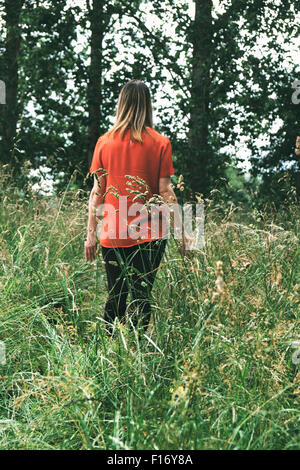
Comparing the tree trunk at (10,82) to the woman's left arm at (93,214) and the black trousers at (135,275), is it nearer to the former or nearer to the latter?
the woman's left arm at (93,214)

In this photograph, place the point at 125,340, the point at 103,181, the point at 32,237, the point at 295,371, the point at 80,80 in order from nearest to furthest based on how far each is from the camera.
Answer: the point at 295,371
the point at 125,340
the point at 103,181
the point at 32,237
the point at 80,80

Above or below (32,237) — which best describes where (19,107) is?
above

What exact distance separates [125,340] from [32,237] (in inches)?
84.0

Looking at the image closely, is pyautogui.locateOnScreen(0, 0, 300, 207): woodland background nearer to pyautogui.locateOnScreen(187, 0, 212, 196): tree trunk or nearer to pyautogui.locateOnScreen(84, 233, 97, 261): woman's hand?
pyautogui.locateOnScreen(187, 0, 212, 196): tree trunk

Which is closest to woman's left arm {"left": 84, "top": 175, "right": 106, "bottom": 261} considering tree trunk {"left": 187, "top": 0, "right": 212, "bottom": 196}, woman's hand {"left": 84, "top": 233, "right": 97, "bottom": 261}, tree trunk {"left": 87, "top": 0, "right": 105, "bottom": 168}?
woman's hand {"left": 84, "top": 233, "right": 97, "bottom": 261}

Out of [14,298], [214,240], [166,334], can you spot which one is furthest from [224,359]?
[14,298]

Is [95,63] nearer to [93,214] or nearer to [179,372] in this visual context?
[93,214]

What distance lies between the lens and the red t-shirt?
3.28 m

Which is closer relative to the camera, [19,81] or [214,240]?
[214,240]

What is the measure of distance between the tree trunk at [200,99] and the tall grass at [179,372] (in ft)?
17.4

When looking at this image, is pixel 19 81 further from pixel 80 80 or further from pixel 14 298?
pixel 14 298

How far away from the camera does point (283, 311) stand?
9.57ft
